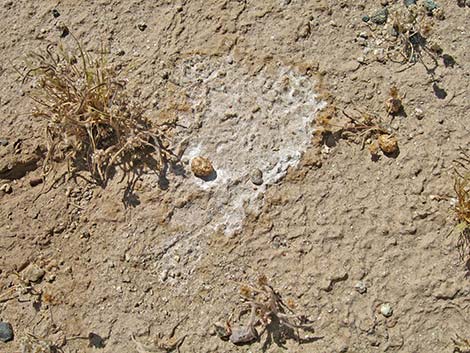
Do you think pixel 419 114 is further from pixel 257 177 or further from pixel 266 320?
pixel 266 320

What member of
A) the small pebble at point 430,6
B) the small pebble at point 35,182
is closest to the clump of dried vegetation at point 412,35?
the small pebble at point 430,6

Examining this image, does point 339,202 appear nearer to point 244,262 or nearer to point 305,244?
point 305,244

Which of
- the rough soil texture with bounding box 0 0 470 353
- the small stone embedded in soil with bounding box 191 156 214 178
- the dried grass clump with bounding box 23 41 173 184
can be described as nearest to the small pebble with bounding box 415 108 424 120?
the rough soil texture with bounding box 0 0 470 353

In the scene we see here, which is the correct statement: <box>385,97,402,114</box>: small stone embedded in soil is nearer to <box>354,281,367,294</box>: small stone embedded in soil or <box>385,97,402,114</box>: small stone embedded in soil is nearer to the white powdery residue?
the white powdery residue

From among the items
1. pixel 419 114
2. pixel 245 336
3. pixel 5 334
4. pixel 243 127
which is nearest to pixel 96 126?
pixel 243 127

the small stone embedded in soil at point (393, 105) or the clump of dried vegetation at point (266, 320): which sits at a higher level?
the small stone embedded in soil at point (393, 105)

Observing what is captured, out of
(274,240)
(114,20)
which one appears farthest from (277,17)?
(274,240)

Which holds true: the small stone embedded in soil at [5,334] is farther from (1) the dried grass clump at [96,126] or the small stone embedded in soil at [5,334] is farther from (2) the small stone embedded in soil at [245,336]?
(2) the small stone embedded in soil at [245,336]
